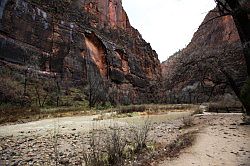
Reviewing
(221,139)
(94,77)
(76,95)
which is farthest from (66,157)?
(94,77)

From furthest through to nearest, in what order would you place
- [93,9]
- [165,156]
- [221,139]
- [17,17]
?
[93,9] → [17,17] → [221,139] → [165,156]

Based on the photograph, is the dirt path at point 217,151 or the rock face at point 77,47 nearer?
the dirt path at point 217,151

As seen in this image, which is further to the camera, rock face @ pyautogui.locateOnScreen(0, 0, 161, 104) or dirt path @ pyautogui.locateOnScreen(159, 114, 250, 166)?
rock face @ pyautogui.locateOnScreen(0, 0, 161, 104)

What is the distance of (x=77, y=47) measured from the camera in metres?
62.7

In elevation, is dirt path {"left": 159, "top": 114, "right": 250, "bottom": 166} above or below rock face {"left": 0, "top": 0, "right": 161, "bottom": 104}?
below

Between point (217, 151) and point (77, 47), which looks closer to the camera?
point (217, 151)

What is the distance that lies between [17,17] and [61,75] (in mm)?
11943

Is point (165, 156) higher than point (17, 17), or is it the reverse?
point (17, 17)

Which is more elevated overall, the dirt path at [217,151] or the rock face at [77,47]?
the rock face at [77,47]

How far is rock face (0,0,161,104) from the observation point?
49250 mm

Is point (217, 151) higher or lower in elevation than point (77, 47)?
lower

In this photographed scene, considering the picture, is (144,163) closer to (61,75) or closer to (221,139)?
(221,139)

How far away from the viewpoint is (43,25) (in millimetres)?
56156

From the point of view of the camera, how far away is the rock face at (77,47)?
162 ft
